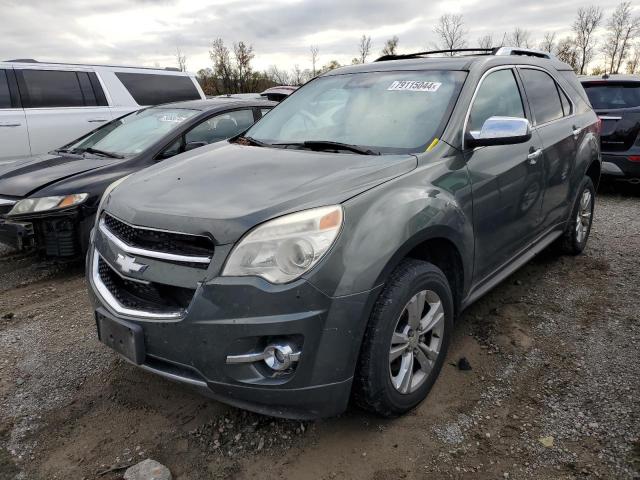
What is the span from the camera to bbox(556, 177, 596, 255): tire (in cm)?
439

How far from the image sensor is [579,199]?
437 centimetres

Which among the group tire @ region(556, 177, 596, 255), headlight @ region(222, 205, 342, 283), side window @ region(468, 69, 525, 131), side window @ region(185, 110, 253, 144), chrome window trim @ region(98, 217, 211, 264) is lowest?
tire @ region(556, 177, 596, 255)

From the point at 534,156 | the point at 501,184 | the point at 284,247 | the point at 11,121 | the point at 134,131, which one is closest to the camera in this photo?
the point at 284,247

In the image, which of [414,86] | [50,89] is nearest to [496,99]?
[414,86]

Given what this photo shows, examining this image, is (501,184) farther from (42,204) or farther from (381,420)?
(42,204)

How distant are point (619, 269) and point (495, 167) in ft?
7.41

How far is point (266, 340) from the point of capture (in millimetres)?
2029

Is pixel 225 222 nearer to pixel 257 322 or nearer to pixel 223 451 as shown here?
pixel 257 322

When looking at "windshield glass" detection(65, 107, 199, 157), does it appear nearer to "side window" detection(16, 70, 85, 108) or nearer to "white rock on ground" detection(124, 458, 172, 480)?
"side window" detection(16, 70, 85, 108)

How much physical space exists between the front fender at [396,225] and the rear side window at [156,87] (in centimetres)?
623

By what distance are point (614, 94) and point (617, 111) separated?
14.8 inches

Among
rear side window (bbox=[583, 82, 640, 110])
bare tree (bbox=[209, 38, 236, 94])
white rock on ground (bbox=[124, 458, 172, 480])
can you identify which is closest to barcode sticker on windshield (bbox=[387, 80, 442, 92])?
white rock on ground (bbox=[124, 458, 172, 480])

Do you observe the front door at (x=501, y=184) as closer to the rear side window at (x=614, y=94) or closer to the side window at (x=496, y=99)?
the side window at (x=496, y=99)

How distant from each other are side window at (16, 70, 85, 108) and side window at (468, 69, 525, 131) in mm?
5997
